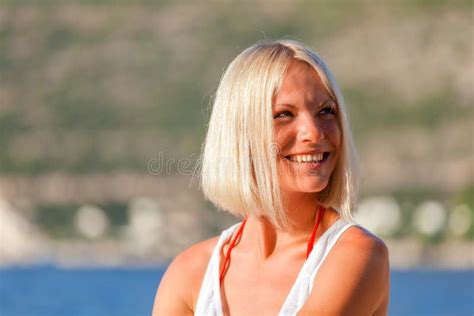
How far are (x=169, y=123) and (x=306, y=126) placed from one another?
37.2 meters

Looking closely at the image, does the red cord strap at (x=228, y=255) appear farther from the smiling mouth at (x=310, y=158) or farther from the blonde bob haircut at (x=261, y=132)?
the smiling mouth at (x=310, y=158)

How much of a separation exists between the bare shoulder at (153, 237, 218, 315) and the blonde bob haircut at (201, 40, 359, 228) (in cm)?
15

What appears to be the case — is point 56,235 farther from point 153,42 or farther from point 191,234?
point 153,42

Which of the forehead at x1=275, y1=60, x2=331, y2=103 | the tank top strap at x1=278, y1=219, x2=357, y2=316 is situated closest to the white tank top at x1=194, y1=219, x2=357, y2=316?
the tank top strap at x1=278, y1=219, x2=357, y2=316

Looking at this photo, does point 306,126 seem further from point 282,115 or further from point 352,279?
point 352,279

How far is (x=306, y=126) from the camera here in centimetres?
175

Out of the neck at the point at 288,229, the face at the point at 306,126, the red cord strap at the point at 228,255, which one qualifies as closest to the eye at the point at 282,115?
the face at the point at 306,126

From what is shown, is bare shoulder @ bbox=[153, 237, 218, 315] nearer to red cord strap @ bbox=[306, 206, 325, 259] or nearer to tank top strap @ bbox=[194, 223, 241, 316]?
tank top strap @ bbox=[194, 223, 241, 316]

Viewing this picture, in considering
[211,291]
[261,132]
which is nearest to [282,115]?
[261,132]

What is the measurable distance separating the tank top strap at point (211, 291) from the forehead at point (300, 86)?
1.06 ft

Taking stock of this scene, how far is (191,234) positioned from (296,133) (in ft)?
103

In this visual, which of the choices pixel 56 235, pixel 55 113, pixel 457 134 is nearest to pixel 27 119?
pixel 55 113

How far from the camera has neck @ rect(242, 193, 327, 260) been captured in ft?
5.98

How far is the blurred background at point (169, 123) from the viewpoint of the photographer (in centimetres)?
3322
